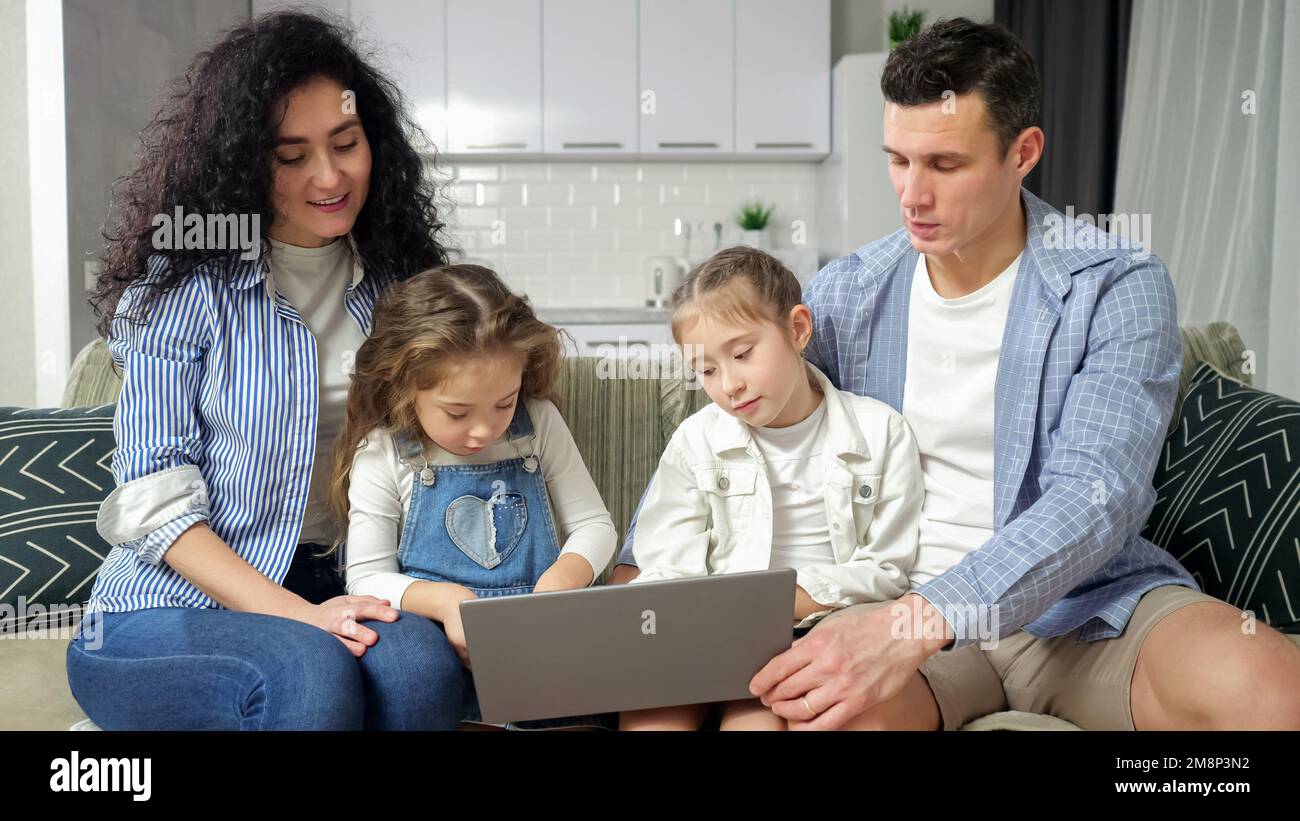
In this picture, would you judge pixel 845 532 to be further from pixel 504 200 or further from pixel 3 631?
pixel 504 200

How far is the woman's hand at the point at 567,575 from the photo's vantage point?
1464 millimetres

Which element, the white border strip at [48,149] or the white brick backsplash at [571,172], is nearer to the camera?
the white border strip at [48,149]

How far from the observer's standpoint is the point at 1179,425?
5.82 feet

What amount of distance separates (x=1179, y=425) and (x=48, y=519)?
6.11 feet

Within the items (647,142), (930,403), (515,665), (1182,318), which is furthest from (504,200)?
(515,665)

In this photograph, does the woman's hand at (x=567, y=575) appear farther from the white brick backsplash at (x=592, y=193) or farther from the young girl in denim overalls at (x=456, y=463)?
the white brick backsplash at (x=592, y=193)

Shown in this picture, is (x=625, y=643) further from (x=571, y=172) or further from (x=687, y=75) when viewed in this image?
(x=571, y=172)

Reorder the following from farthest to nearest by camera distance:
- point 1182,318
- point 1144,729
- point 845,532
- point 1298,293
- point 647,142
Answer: point 647,142
point 1182,318
point 1298,293
point 845,532
point 1144,729

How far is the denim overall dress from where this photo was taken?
59.3 inches

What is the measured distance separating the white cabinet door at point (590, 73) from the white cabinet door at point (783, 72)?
463mm

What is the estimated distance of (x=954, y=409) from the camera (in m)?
1.55

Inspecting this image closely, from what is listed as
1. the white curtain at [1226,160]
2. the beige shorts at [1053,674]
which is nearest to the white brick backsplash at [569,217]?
the white curtain at [1226,160]

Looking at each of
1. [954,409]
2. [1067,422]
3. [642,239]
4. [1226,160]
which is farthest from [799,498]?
[642,239]

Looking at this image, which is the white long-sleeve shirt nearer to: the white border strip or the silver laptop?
the silver laptop
